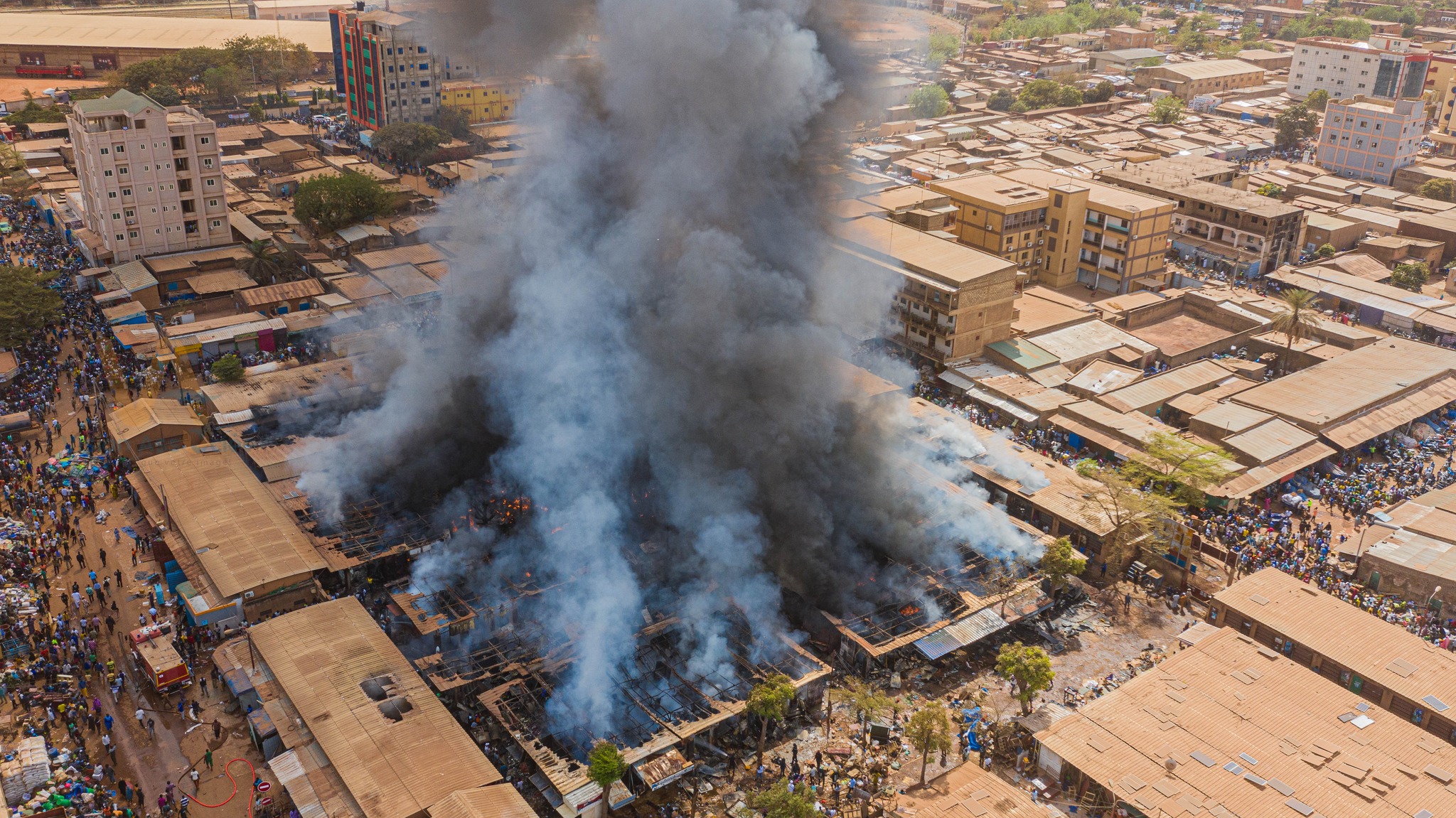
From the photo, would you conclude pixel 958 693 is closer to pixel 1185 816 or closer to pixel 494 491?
pixel 1185 816

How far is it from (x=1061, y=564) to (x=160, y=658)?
22.6 m

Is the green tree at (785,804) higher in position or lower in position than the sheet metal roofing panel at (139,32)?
lower

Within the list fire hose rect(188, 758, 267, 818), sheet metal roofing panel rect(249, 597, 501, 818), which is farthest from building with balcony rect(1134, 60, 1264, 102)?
fire hose rect(188, 758, 267, 818)

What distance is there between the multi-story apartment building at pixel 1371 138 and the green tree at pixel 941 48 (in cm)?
3156

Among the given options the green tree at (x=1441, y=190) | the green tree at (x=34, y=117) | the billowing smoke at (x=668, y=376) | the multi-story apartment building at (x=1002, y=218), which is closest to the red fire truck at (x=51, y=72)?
the green tree at (x=34, y=117)

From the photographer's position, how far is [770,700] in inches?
900

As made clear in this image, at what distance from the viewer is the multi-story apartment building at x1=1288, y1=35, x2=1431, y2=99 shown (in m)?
80.4

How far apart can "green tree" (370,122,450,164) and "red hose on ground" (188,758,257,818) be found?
5027 centimetres

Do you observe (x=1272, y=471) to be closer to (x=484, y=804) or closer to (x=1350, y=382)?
(x=1350, y=382)

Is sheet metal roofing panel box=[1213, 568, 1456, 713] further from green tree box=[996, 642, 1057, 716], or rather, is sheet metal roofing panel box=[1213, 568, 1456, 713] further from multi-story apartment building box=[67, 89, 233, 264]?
multi-story apartment building box=[67, 89, 233, 264]

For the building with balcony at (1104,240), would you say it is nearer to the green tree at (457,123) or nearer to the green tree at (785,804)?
the green tree at (785,804)

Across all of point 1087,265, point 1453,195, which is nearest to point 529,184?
point 1087,265

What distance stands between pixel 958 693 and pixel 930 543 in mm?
4928

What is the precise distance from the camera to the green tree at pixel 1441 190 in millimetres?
64938
